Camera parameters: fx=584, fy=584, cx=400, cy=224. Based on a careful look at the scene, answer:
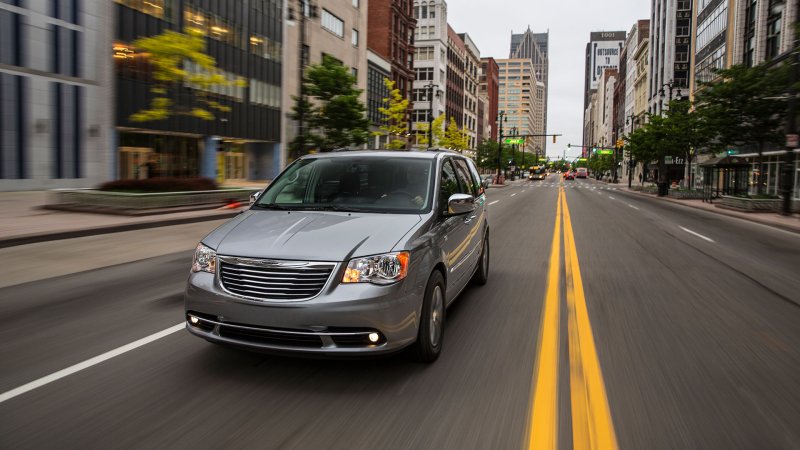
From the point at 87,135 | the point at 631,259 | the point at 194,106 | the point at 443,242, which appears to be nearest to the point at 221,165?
the point at 194,106

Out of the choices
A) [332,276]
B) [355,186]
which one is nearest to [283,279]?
[332,276]

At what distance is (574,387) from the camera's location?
3.98 metres

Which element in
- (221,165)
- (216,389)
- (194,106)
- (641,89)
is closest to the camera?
(216,389)

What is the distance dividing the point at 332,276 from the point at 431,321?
1.01 m

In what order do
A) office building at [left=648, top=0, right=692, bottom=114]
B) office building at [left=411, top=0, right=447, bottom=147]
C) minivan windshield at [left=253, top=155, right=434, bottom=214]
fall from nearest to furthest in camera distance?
minivan windshield at [left=253, top=155, right=434, bottom=214] → office building at [left=648, top=0, right=692, bottom=114] → office building at [left=411, top=0, right=447, bottom=147]

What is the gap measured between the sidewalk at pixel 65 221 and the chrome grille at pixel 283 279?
9.08m

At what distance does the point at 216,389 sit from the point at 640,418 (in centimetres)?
266

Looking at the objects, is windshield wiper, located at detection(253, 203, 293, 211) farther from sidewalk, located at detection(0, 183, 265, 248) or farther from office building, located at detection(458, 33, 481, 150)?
office building, located at detection(458, 33, 481, 150)

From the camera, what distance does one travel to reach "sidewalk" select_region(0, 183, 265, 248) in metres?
11.3

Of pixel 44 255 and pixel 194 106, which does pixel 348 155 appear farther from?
pixel 194 106

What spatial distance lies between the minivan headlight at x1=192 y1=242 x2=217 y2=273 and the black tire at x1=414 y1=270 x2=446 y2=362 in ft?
4.88

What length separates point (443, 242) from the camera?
15.7 feet

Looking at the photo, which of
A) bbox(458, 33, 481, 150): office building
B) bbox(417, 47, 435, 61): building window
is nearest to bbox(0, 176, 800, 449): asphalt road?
bbox(417, 47, 435, 61): building window

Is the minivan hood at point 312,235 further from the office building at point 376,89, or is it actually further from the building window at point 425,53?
the building window at point 425,53
